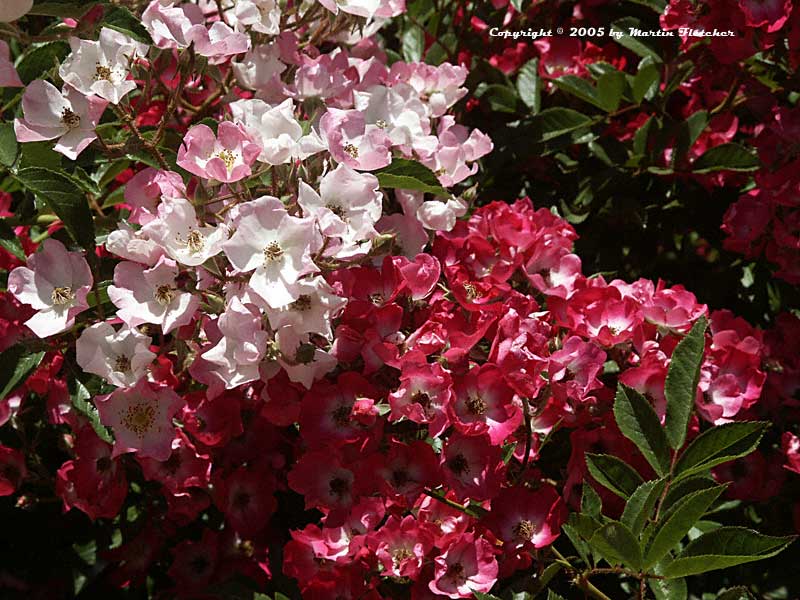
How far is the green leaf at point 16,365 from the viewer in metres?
1.12

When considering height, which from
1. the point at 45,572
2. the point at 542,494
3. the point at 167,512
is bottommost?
the point at 45,572

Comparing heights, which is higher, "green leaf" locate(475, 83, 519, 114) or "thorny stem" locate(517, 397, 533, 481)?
"green leaf" locate(475, 83, 519, 114)

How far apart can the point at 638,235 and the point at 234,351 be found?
3.27 ft

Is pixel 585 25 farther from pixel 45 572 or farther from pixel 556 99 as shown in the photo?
pixel 45 572

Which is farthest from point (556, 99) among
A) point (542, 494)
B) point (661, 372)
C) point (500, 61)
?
point (542, 494)

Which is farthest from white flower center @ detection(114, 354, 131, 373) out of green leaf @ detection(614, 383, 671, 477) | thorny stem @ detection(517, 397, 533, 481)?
green leaf @ detection(614, 383, 671, 477)

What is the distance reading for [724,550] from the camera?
922mm

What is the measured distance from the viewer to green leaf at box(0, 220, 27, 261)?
1.18 metres

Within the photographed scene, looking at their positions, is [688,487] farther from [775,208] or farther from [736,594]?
[775,208]

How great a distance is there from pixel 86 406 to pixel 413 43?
0.97 m

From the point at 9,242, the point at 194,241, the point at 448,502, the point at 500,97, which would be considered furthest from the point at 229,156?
the point at 500,97

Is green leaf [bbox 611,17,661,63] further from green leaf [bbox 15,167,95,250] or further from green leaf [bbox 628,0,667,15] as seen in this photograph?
green leaf [bbox 15,167,95,250]

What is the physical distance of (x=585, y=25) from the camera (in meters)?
1.83

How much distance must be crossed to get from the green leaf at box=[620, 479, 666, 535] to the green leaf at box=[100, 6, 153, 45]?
843 millimetres
